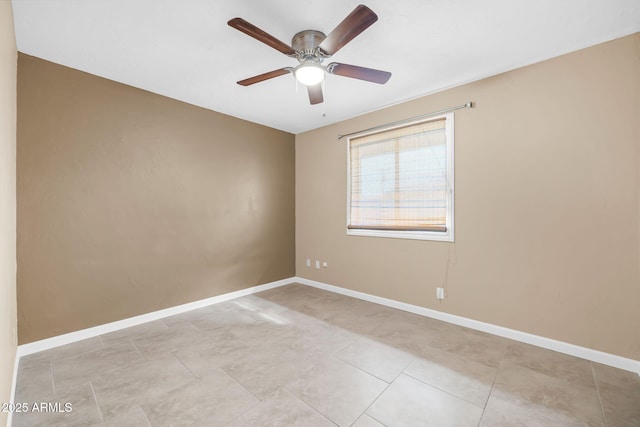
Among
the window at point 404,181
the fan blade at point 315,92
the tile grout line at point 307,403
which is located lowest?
the tile grout line at point 307,403

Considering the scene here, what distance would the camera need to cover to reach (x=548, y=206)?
8.13ft

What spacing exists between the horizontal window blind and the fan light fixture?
170 centimetres

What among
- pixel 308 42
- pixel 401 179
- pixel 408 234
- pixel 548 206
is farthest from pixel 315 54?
pixel 548 206

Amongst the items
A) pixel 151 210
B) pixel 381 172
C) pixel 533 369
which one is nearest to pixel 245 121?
pixel 151 210

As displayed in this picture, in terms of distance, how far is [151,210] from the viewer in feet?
10.4

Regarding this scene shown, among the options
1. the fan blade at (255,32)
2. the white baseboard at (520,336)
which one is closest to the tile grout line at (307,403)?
the white baseboard at (520,336)

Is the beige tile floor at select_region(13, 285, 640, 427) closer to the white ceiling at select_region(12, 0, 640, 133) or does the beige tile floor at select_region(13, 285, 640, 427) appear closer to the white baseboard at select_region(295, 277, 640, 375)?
A: the white baseboard at select_region(295, 277, 640, 375)

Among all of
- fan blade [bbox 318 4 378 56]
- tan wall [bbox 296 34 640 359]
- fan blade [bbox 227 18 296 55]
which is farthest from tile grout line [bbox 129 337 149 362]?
fan blade [bbox 318 4 378 56]

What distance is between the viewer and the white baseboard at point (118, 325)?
241 centimetres

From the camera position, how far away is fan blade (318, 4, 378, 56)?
153 cm

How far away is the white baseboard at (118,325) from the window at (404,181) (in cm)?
202

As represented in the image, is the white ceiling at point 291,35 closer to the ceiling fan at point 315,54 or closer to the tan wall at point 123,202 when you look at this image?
the ceiling fan at point 315,54

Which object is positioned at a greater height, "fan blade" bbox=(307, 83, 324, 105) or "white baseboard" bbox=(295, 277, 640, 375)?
"fan blade" bbox=(307, 83, 324, 105)

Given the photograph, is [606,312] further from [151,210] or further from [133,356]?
[151,210]
